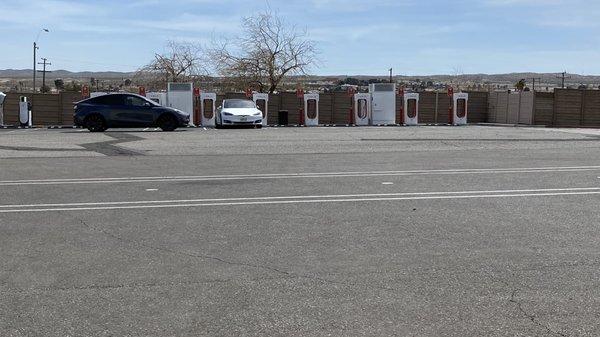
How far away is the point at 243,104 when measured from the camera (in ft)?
105

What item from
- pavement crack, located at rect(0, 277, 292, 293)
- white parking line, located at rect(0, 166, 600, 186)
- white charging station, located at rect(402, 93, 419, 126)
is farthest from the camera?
white charging station, located at rect(402, 93, 419, 126)

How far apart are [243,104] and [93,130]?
6.83m

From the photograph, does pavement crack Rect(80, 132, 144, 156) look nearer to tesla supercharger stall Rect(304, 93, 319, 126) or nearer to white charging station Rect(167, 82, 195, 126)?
white charging station Rect(167, 82, 195, 126)

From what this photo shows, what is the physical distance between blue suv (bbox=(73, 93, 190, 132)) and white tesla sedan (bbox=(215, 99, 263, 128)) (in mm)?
3012

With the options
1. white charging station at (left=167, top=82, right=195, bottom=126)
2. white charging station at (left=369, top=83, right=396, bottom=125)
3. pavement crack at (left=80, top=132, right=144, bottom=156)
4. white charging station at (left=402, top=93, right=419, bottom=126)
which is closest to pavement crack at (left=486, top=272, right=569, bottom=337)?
pavement crack at (left=80, top=132, right=144, bottom=156)

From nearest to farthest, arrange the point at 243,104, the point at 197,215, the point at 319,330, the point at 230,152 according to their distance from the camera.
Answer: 1. the point at 319,330
2. the point at 197,215
3. the point at 230,152
4. the point at 243,104

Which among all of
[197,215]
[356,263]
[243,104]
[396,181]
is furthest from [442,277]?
[243,104]

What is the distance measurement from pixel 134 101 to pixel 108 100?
3.12 ft

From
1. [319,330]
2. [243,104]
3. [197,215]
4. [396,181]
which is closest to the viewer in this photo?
[319,330]

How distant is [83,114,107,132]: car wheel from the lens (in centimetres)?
2792

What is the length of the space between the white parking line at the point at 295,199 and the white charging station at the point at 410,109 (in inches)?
962

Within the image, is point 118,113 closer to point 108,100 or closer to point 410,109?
point 108,100

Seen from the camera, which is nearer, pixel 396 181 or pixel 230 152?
pixel 396 181

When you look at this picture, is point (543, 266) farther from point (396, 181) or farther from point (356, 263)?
point (396, 181)
